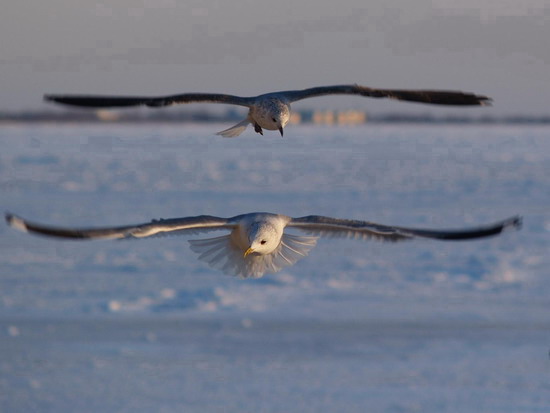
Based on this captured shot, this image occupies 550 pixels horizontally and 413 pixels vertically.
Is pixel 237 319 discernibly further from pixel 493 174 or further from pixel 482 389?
pixel 493 174

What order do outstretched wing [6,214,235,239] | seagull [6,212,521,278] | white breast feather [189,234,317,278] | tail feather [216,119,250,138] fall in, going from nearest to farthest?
outstretched wing [6,214,235,239] → seagull [6,212,521,278] → white breast feather [189,234,317,278] → tail feather [216,119,250,138]

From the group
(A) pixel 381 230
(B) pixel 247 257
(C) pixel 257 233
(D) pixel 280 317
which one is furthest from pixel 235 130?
(D) pixel 280 317

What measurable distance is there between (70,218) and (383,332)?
8.14m

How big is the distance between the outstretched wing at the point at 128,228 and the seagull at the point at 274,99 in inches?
21.1

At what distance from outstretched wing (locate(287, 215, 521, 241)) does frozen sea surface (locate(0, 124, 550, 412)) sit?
4.48 metres

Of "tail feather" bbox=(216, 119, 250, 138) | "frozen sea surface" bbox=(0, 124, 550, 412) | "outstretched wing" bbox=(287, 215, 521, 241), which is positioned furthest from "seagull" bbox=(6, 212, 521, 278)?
"frozen sea surface" bbox=(0, 124, 550, 412)

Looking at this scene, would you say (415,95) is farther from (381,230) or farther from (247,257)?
(247,257)

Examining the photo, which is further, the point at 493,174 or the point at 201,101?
the point at 493,174

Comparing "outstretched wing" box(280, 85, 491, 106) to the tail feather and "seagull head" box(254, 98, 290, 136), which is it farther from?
the tail feather

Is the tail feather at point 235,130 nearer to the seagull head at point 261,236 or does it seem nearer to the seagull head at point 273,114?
the seagull head at point 273,114

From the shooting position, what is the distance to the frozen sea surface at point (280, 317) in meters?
10.0

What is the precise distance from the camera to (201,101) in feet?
16.5

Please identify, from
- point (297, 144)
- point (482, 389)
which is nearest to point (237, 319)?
point (482, 389)

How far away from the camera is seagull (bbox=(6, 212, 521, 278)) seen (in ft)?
14.1
